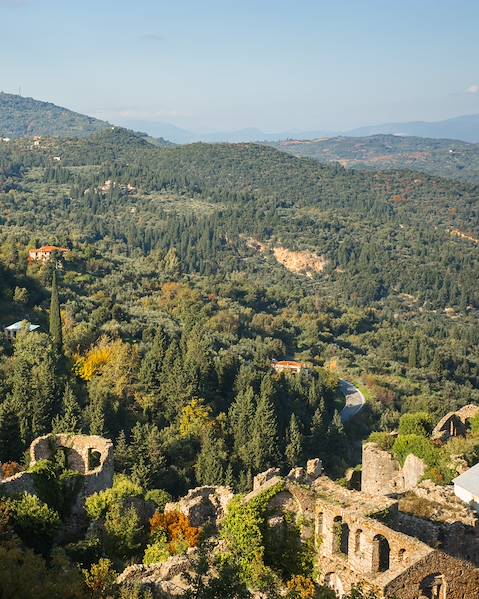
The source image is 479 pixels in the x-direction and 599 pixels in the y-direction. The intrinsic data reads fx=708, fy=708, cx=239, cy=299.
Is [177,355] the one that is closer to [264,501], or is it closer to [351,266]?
[264,501]

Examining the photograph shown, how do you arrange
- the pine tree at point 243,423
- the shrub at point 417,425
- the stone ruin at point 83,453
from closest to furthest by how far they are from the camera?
1. the stone ruin at point 83,453
2. the shrub at point 417,425
3. the pine tree at point 243,423

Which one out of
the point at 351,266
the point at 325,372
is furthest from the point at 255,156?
the point at 325,372

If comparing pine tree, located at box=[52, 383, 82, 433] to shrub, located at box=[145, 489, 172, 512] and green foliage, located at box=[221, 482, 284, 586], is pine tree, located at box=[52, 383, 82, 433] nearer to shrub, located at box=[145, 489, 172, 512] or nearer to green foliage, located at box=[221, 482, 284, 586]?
shrub, located at box=[145, 489, 172, 512]

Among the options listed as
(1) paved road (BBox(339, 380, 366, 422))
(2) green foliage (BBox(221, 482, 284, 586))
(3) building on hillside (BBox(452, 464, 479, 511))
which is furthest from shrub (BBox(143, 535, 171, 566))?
(1) paved road (BBox(339, 380, 366, 422))

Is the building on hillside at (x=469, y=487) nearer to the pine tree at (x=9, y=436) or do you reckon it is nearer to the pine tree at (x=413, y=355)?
the pine tree at (x=9, y=436)

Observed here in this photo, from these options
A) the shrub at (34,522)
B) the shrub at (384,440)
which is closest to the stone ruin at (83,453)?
the shrub at (34,522)

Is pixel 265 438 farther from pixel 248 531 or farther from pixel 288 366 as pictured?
pixel 248 531
